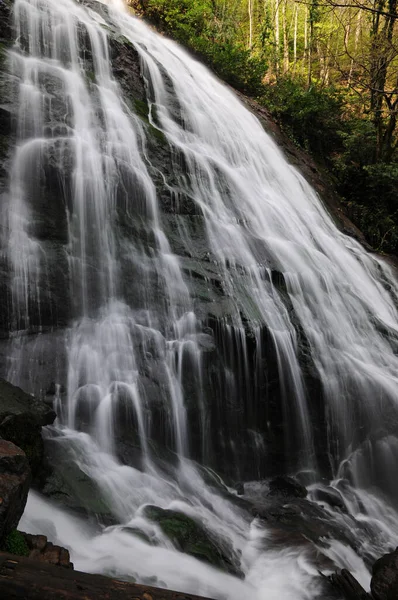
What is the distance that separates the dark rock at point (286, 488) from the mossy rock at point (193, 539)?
1.49m

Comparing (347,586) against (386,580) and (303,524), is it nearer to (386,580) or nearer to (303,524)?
(386,580)

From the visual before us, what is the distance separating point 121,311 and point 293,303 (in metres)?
3.16

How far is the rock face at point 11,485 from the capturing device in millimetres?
2389

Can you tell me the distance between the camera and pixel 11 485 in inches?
99.4

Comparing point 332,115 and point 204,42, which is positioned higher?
point 204,42

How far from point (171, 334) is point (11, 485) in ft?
11.9

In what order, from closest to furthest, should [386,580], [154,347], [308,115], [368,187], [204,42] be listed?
[386,580], [154,347], [368,187], [308,115], [204,42]

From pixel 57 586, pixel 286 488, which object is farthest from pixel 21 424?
pixel 286 488

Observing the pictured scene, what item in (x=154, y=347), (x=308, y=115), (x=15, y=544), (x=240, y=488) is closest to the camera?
(x=15, y=544)

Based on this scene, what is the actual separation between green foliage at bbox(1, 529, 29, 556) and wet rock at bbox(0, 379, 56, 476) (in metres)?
1.08

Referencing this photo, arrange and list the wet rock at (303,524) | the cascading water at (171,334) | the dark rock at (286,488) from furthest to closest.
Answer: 1. the dark rock at (286,488)
2. the wet rock at (303,524)
3. the cascading water at (171,334)

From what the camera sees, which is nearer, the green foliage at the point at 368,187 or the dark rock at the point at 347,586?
the dark rock at the point at 347,586

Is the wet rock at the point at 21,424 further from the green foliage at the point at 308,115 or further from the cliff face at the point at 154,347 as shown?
the green foliage at the point at 308,115

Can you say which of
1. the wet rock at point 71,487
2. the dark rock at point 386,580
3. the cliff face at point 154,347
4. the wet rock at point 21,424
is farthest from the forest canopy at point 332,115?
the wet rock at point 21,424
